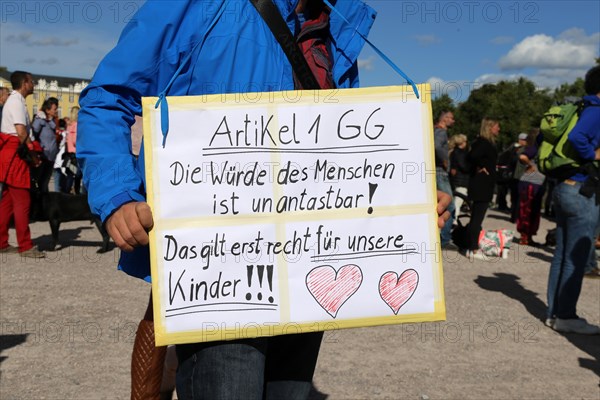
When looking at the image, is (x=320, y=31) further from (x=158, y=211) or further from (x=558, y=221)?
(x=558, y=221)

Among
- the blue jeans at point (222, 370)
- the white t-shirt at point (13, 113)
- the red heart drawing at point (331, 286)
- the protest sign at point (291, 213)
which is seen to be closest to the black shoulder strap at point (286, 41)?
the protest sign at point (291, 213)

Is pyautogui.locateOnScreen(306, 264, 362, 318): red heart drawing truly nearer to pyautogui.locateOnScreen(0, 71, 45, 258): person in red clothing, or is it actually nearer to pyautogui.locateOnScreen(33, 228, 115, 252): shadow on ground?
pyautogui.locateOnScreen(0, 71, 45, 258): person in red clothing

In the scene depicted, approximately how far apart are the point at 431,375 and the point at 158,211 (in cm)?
309

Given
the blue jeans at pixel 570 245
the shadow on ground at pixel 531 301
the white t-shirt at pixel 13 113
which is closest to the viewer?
the shadow on ground at pixel 531 301

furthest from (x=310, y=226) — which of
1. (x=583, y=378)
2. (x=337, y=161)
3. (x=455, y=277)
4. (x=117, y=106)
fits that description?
(x=455, y=277)

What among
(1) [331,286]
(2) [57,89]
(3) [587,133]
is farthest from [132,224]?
(2) [57,89]

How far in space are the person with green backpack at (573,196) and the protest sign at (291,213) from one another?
12.9 feet

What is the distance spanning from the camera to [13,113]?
313 inches

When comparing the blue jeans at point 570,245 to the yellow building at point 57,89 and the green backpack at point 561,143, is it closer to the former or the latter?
the green backpack at point 561,143

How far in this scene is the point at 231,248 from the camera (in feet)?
6.04

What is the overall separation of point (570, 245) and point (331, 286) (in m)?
4.26

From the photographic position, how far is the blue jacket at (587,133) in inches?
211

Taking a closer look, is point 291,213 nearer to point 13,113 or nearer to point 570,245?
point 570,245

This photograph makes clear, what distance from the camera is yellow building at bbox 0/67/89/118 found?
108m
